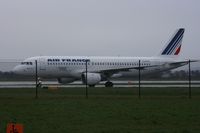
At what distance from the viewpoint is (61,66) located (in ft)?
151

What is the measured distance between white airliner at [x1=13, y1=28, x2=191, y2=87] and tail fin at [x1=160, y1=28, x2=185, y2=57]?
116 centimetres

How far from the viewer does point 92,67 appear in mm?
47594

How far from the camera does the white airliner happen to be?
147ft

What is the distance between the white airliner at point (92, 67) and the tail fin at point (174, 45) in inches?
45.6

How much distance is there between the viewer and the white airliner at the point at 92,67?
4478 centimetres
